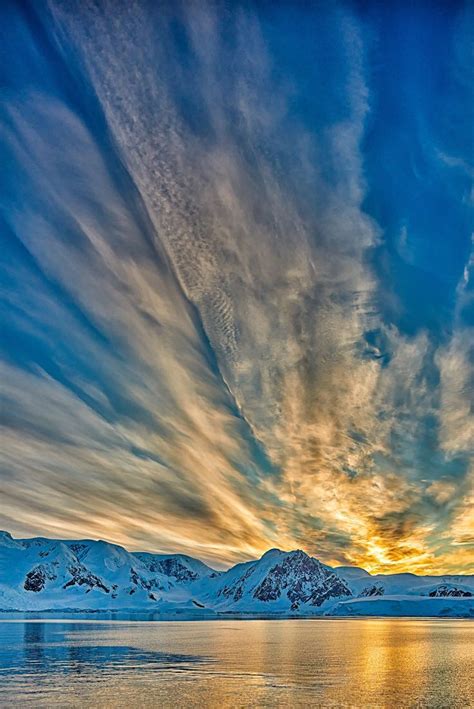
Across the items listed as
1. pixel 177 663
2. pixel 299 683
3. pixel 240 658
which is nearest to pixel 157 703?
pixel 299 683

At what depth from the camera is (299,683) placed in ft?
143

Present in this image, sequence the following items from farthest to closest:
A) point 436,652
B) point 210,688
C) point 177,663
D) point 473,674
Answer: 1. point 436,652
2. point 177,663
3. point 473,674
4. point 210,688

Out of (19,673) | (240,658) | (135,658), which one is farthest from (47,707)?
(240,658)

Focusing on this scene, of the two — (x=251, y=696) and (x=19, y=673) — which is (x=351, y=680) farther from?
(x=19, y=673)

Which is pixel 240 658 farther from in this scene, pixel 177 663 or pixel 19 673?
pixel 19 673

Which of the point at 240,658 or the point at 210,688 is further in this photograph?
the point at 240,658

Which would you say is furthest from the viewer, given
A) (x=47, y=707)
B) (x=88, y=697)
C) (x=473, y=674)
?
(x=473, y=674)

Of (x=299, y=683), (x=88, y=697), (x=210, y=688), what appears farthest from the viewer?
(x=299, y=683)

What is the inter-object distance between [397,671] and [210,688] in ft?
74.6

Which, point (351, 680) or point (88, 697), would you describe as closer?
point (88, 697)

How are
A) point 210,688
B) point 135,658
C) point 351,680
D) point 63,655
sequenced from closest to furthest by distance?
point 210,688
point 351,680
point 135,658
point 63,655

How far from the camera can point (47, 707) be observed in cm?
3353

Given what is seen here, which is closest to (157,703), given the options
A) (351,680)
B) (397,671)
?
(351,680)

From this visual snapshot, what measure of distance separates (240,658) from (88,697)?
3205cm
